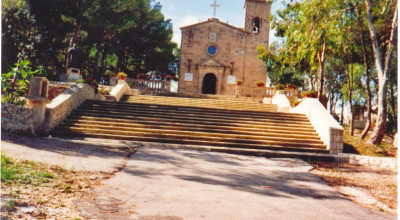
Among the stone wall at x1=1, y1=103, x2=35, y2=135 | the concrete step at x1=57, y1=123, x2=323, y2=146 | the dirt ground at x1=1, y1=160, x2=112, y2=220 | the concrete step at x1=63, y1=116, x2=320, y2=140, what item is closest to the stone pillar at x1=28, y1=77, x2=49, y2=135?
the stone wall at x1=1, y1=103, x2=35, y2=135

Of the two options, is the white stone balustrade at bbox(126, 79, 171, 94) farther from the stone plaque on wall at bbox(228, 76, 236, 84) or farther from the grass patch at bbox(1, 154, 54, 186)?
the grass patch at bbox(1, 154, 54, 186)

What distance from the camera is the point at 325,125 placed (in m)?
9.55

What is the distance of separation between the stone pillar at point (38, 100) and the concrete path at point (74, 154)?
176 centimetres

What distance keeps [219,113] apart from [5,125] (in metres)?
7.38

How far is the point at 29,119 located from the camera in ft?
25.4

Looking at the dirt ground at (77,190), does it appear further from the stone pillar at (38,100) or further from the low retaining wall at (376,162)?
the stone pillar at (38,100)

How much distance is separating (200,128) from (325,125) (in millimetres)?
4207

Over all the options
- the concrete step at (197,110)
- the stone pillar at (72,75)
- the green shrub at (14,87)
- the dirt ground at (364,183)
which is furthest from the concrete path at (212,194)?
the stone pillar at (72,75)

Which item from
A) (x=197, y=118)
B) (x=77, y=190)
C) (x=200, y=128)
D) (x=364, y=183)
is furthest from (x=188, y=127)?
(x=77, y=190)

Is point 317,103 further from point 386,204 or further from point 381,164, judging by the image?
point 386,204

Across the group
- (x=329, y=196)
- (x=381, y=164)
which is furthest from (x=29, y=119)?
(x=381, y=164)

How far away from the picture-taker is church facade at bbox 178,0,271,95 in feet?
87.8

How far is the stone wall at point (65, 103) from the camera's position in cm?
884

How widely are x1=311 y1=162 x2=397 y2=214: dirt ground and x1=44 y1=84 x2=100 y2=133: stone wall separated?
7663 millimetres
